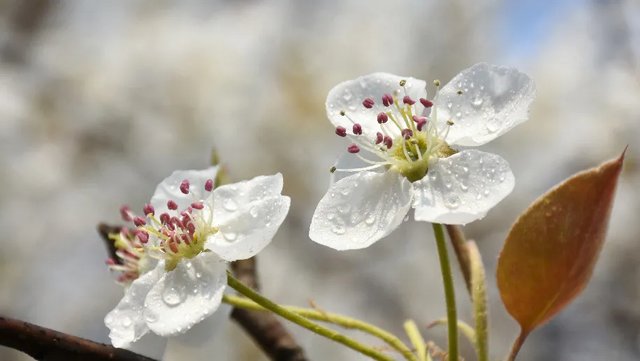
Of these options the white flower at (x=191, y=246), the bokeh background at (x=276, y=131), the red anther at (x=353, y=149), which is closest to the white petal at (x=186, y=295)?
the white flower at (x=191, y=246)

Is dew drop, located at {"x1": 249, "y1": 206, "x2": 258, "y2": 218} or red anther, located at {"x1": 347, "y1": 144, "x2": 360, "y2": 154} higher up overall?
red anther, located at {"x1": 347, "y1": 144, "x2": 360, "y2": 154}

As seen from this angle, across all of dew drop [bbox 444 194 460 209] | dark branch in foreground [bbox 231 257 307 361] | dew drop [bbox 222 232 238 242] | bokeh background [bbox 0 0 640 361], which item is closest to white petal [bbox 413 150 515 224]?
dew drop [bbox 444 194 460 209]

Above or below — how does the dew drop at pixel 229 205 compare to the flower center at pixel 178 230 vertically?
above

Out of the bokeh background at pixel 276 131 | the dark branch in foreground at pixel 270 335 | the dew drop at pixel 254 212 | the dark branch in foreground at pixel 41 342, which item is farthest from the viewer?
the bokeh background at pixel 276 131

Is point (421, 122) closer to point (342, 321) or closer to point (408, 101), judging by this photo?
point (408, 101)

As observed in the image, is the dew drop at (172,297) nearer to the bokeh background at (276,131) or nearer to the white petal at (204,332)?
the white petal at (204,332)

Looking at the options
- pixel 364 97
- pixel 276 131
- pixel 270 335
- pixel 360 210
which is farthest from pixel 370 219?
pixel 276 131

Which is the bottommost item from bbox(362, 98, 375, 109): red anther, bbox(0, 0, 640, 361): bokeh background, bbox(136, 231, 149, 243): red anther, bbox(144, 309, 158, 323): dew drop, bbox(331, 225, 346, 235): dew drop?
bbox(0, 0, 640, 361): bokeh background

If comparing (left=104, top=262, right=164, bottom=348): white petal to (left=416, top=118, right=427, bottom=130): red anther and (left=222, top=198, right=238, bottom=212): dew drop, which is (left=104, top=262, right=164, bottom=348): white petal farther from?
(left=416, top=118, right=427, bottom=130): red anther
